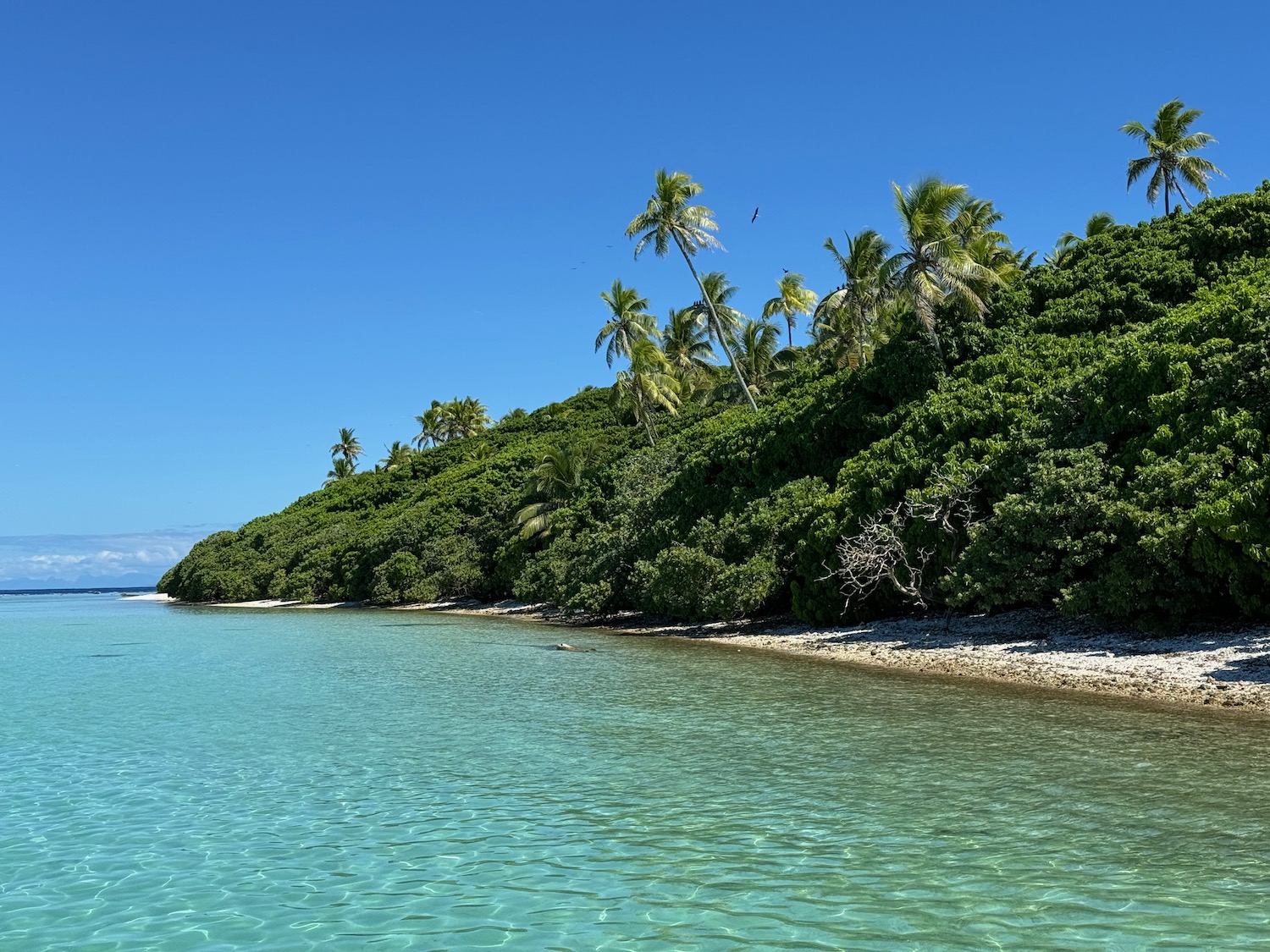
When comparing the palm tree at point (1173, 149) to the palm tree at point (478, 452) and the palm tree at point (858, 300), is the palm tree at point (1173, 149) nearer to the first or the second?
the palm tree at point (858, 300)

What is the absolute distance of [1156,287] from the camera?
2855cm

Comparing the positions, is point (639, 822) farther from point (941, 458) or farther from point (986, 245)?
point (986, 245)

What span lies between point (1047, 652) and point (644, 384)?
30.9 metres

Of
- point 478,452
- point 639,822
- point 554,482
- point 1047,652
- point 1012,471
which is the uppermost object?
point 478,452

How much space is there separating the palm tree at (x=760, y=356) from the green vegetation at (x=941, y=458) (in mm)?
201

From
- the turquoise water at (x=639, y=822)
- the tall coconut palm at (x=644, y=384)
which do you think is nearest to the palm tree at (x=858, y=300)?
the tall coconut palm at (x=644, y=384)

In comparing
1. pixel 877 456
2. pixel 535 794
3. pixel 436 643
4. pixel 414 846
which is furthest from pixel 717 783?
pixel 436 643

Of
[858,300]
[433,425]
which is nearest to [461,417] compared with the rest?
[433,425]

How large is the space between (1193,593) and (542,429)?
60.3 m

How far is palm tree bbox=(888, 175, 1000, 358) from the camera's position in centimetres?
3031

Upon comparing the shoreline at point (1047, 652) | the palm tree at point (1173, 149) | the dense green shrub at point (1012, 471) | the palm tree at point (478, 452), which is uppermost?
the palm tree at point (1173, 149)

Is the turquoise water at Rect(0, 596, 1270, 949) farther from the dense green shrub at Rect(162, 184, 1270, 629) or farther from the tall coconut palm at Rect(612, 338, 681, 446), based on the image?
the tall coconut palm at Rect(612, 338, 681, 446)

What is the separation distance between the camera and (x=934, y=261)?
30797 millimetres

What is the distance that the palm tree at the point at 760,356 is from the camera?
170 feet
